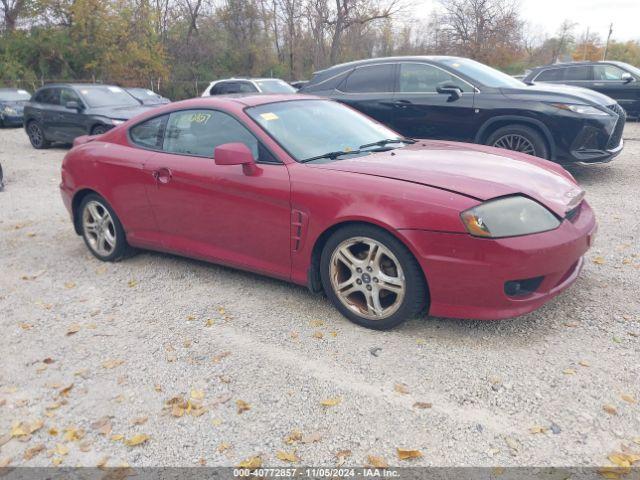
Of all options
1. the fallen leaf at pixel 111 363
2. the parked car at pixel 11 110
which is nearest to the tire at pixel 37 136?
the parked car at pixel 11 110

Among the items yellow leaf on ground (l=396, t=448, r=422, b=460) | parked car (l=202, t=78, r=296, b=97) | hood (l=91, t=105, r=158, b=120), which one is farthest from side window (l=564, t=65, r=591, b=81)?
yellow leaf on ground (l=396, t=448, r=422, b=460)

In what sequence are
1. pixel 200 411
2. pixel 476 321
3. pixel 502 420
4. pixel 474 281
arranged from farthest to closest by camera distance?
1. pixel 476 321
2. pixel 474 281
3. pixel 200 411
4. pixel 502 420

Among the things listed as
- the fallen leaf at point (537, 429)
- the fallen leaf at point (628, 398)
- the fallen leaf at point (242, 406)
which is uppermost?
the fallen leaf at point (628, 398)

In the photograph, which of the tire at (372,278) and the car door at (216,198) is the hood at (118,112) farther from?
the tire at (372,278)

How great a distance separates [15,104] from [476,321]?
1969 cm

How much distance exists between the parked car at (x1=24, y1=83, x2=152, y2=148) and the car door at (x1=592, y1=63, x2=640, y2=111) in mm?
10652

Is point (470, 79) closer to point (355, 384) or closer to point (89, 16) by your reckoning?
point (355, 384)

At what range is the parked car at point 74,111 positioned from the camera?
1162 centimetres

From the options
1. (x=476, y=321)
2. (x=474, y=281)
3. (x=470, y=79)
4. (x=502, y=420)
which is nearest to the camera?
(x=502, y=420)

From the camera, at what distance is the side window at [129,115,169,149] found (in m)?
4.61

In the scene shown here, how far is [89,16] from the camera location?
1113 inches

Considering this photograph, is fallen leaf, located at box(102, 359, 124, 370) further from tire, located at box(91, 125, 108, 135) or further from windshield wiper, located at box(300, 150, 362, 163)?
tire, located at box(91, 125, 108, 135)

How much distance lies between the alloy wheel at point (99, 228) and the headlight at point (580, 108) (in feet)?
17.8

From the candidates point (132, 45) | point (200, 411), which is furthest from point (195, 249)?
point (132, 45)
